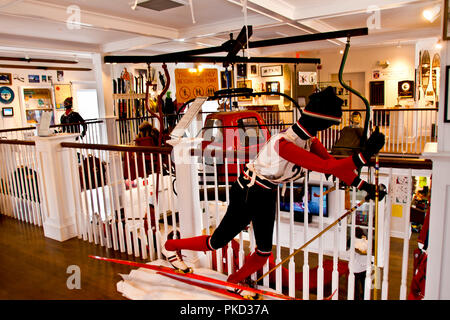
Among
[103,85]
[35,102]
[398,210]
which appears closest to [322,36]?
[103,85]

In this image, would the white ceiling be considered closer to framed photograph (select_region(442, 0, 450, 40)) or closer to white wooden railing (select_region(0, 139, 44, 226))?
white wooden railing (select_region(0, 139, 44, 226))

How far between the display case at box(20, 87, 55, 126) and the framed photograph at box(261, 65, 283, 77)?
21.9 ft

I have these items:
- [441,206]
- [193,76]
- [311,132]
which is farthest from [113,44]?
[441,206]

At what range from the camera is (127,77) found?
1052 cm

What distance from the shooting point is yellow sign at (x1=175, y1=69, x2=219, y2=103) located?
3787mm

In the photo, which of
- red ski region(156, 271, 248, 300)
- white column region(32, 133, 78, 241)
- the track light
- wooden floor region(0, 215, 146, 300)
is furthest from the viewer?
the track light

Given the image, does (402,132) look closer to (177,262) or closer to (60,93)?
(177,262)

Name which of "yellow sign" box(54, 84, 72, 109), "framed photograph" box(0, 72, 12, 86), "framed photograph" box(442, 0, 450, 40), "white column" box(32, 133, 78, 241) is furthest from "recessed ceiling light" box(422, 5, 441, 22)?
"framed photograph" box(0, 72, 12, 86)

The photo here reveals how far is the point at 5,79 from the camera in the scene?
943cm

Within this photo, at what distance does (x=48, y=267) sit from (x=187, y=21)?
4.98 m

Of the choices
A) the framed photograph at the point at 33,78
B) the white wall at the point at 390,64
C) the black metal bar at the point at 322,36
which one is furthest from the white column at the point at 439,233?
the framed photograph at the point at 33,78
